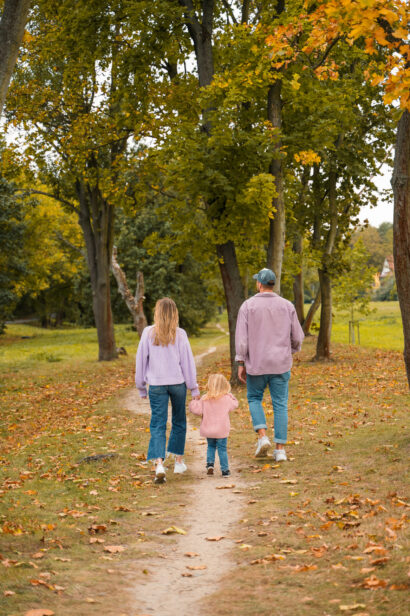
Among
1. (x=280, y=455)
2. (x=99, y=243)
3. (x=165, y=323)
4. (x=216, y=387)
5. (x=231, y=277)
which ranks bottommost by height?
(x=280, y=455)

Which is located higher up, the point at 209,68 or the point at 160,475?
the point at 209,68

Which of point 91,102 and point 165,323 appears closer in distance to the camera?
point 165,323

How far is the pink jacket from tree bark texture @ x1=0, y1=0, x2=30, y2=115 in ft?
13.0

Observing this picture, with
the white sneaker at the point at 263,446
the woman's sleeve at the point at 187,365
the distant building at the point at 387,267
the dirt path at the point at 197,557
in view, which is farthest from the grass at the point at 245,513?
the distant building at the point at 387,267

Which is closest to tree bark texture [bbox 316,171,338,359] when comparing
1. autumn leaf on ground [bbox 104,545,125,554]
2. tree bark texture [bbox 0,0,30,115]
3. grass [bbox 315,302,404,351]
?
grass [bbox 315,302,404,351]

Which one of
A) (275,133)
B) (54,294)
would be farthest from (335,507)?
(54,294)

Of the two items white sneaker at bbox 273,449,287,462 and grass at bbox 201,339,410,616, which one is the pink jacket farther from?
white sneaker at bbox 273,449,287,462

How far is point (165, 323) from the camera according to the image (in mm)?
7863

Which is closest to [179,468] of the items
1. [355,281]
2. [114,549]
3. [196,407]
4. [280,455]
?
[196,407]

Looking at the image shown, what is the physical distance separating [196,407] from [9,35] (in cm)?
452

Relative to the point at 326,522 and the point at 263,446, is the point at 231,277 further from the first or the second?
the point at 326,522

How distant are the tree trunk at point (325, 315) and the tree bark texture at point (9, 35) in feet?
52.2

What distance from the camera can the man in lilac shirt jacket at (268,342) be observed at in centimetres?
835

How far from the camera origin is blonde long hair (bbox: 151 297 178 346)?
7.82 metres
